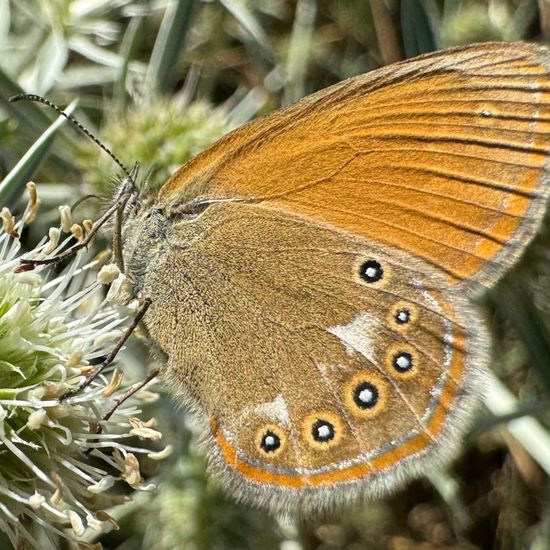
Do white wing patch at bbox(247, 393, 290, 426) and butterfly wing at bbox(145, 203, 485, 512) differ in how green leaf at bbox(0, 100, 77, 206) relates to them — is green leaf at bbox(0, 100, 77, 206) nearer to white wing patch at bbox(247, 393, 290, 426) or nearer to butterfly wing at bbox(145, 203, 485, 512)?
butterfly wing at bbox(145, 203, 485, 512)

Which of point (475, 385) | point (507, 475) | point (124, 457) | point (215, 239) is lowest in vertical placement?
point (507, 475)

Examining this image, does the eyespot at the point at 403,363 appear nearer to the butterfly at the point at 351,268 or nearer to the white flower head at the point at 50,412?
the butterfly at the point at 351,268

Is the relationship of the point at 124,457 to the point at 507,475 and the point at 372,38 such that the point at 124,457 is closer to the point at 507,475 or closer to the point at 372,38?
the point at 507,475

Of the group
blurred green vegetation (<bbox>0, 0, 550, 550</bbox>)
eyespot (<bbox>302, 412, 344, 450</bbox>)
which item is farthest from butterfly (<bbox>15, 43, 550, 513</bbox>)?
blurred green vegetation (<bbox>0, 0, 550, 550</bbox>)

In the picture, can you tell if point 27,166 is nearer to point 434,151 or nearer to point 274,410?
point 274,410

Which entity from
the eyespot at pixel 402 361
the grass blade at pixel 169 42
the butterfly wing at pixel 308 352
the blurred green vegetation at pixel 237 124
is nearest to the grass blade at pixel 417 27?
the blurred green vegetation at pixel 237 124

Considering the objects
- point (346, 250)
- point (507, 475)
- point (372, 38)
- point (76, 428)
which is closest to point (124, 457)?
point (76, 428)
